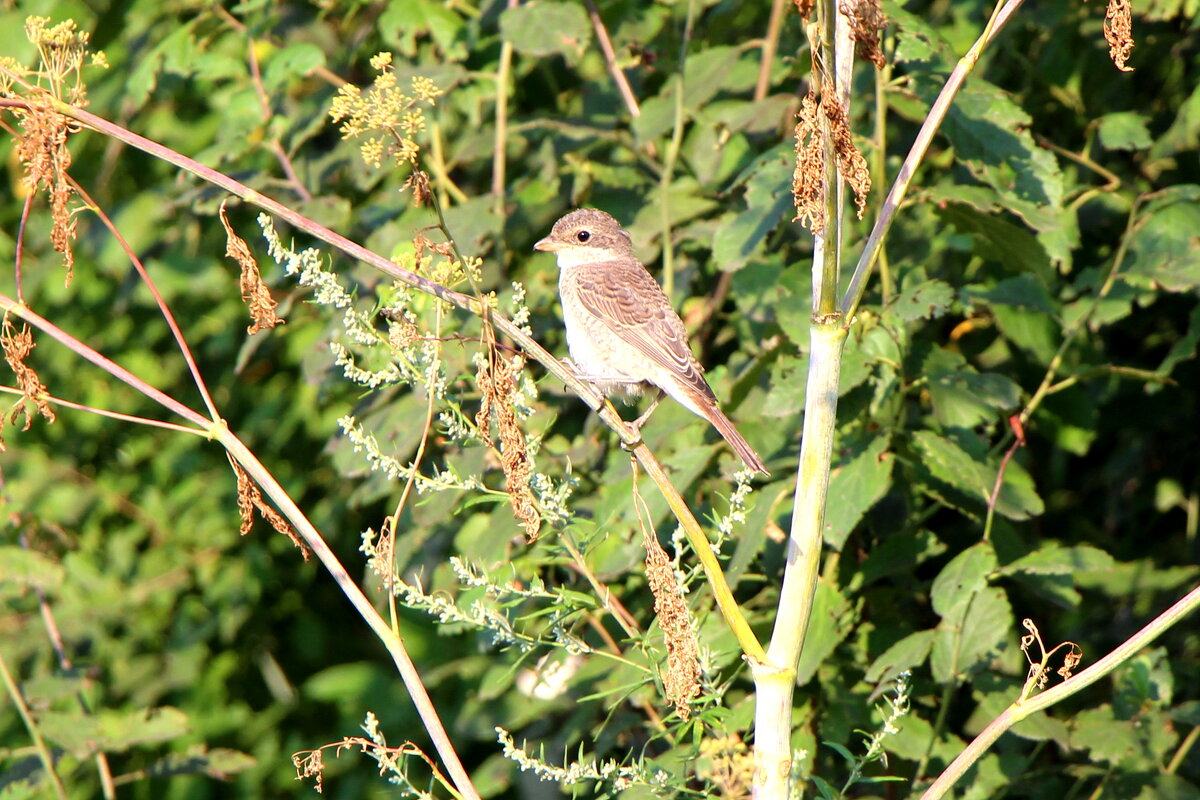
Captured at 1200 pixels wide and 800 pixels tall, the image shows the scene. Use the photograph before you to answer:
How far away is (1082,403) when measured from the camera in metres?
4.02

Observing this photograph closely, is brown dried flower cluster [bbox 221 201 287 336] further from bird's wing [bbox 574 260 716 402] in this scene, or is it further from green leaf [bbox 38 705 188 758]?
green leaf [bbox 38 705 188 758]

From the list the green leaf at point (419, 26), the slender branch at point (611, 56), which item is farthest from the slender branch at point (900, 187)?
the green leaf at point (419, 26)

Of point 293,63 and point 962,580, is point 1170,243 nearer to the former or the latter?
point 962,580

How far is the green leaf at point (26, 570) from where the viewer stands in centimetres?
404

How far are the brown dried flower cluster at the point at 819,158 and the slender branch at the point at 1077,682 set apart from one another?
783 millimetres

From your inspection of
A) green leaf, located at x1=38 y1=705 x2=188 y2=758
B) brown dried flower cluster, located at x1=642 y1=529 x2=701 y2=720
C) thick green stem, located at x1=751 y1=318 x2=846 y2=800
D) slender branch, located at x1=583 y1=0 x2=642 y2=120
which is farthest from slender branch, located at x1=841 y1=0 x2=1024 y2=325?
green leaf, located at x1=38 y1=705 x2=188 y2=758

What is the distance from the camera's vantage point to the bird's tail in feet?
10.2

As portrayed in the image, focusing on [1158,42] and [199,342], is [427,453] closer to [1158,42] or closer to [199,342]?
[199,342]

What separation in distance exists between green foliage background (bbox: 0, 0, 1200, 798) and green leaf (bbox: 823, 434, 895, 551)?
11mm

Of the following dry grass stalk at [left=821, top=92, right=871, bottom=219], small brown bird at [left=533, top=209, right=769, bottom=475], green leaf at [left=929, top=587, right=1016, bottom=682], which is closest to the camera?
dry grass stalk at [left=821, top=92, right=871, bottom=219]

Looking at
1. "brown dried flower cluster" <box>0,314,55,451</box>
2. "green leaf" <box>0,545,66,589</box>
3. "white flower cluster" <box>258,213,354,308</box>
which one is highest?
"white flower cluster" <box>258,213,354,308</box>

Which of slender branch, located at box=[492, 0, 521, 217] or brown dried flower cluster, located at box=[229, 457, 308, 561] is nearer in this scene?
brown dried flower cluster, located at box=[229, 457, 308, 561]

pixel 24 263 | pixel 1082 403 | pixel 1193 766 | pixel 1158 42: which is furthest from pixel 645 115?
pixel 24 263

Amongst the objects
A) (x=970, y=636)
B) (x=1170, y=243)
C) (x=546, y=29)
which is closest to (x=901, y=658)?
(x=970, y=636)
